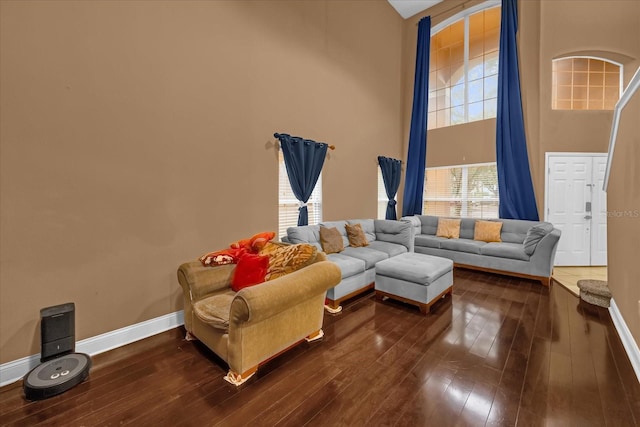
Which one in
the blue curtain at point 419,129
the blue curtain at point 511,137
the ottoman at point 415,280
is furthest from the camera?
the blue curtain at point 419,129

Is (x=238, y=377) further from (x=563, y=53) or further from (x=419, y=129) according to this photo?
Result: (x=563, y=53)

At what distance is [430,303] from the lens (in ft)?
Answer: 9.91

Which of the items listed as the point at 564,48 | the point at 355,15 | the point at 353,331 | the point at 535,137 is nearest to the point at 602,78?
the point at 564,48

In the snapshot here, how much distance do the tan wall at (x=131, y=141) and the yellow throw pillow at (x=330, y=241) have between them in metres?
0.74

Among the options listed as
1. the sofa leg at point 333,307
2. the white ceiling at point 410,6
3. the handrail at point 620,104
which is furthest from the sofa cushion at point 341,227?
the white ceiling at point 410,6

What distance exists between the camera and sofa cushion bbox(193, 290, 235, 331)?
200cm

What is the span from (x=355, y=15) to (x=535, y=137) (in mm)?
3938

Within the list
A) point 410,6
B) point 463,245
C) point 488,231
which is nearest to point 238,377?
point 463,245

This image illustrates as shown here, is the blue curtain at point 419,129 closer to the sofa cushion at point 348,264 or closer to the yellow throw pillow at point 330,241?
the yellow throw pillow at point 330,241

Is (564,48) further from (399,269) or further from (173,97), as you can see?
(173,97)

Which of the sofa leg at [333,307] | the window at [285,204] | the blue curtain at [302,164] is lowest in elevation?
the sofa leg at [333,307]

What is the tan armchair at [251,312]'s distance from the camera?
1832 millimetres

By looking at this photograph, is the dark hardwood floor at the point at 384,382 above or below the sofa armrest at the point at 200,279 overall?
below

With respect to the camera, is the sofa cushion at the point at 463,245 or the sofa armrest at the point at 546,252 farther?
the sofa cushion at the point at 463,245
